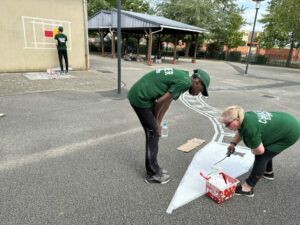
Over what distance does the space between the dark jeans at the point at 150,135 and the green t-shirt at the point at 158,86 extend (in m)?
0.10

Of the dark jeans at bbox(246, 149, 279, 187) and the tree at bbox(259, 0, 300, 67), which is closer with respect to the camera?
the dark jeans at bbox(246, 149, 279, 187)

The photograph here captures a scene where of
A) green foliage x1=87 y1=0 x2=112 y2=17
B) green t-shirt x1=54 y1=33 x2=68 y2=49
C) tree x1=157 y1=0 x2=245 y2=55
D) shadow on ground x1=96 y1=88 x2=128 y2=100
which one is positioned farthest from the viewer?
tree x1=157 y1=0 x2=245 y2=55

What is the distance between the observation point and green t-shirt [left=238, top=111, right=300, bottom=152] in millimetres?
2635

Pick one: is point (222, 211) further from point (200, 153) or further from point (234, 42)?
point (234, 42)

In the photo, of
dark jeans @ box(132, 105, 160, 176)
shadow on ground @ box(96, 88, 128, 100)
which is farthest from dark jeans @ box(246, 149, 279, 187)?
shadow on ground @ box(96, 88, 128, 100)

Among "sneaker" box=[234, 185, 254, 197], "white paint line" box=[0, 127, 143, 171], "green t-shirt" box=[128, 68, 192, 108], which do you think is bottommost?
"white paint line" box=[0, 127, 143, 171]

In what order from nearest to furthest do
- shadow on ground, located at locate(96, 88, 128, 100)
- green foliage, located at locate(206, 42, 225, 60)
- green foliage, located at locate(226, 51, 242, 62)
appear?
shadow on ground, located at locate(96, 88, 128, 100) < green foliage, located at locate(226, 51, 242, 62) < green foliage, located at locate(206, 42, 225, 60)

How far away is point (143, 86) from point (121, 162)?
154 cm

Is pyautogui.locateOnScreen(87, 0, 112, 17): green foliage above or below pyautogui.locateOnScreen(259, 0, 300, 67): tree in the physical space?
above

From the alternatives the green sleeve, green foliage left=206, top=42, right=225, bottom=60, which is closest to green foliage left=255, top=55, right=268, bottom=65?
green foliage left=206, top=42, right=225, bottom=60

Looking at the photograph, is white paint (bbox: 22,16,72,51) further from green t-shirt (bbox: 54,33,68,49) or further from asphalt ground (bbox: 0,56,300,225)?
asphalt ground (bbox: 0,56,300,225)

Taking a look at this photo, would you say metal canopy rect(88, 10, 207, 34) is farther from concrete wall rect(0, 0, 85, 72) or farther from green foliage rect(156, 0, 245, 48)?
green foliage rect(156, 0, 245, 48)

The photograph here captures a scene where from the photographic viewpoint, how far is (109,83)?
32.9ft

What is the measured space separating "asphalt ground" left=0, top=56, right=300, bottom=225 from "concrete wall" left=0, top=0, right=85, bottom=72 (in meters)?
5.02
